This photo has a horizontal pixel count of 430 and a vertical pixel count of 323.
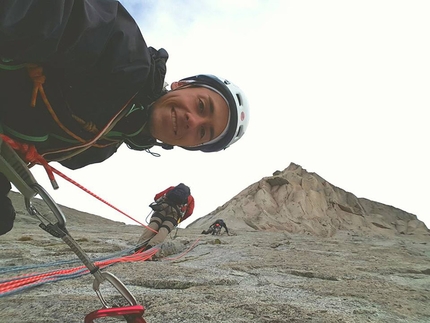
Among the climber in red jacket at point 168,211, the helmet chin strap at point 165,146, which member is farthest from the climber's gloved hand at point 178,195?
the helmet chin strap at point 165,146

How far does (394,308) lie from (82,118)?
2.07 metres

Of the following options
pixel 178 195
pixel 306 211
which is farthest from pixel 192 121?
pixel 306 211

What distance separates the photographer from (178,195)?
572cm

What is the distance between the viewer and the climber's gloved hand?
5727 mm

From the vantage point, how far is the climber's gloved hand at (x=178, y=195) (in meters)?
5.73

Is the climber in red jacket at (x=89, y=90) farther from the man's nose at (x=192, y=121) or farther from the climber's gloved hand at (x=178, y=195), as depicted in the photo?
the climber's gloved hand at (x=178, y=195)

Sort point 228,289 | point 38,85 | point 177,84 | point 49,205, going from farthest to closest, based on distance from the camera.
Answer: point 177,84, point 228,289, point 38,85, point 49,205

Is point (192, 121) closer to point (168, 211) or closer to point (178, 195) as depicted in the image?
point (178, 195)

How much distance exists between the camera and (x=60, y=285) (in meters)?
2.57

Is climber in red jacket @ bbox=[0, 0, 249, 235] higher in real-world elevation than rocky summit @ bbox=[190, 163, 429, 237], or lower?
lower

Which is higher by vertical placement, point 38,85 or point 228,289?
point 38,85

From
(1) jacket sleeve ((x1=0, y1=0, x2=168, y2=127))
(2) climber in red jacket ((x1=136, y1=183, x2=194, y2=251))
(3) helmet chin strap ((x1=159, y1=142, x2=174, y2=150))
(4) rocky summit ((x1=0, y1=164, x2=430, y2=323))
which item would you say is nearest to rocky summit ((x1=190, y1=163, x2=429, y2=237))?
(2) climber in red jacket ((x1=136, y1=183, x2=194, y2=251))

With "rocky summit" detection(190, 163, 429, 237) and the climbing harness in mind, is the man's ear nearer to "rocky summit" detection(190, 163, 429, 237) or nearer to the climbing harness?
the climbing harness

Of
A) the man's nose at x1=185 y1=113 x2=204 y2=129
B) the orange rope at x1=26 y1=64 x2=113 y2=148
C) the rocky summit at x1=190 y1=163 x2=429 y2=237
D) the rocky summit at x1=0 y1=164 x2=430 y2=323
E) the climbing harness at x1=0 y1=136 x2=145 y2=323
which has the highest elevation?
the rocky summit at x1=190 y1=163 x2=429 y2=237
